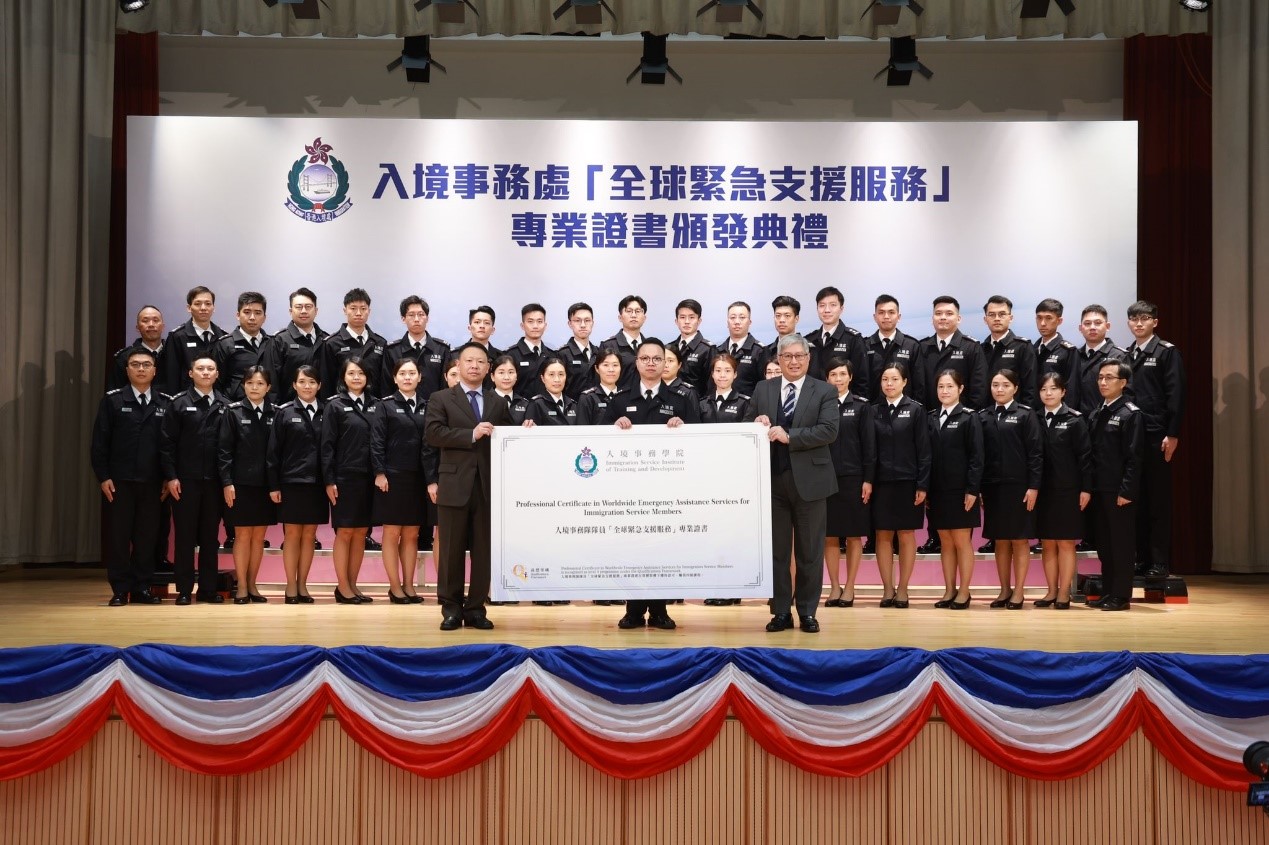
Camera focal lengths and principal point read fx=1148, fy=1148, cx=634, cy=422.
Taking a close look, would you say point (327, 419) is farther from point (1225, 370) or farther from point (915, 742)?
point (1225, 370)

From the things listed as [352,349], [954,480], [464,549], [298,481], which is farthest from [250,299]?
[954,480]

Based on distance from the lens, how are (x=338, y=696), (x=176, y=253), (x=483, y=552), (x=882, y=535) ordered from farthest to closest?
(x=176, y=253) → (x=882, y=535) → (x=483, y=552) → (x=338, y=696)

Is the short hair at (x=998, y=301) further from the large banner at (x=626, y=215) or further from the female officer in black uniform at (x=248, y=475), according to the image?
the female officer in black uniform at (x=248, y=475)

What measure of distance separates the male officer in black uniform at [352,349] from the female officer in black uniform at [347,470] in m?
0.64

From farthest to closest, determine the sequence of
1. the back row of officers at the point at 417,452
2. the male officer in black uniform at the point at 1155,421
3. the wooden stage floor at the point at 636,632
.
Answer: the male officer in black uniform at the point at 1155,421 → the back row of officers at the point at 417,452 → the wooden stage floor at the point at 636,632

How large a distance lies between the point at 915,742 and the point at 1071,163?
17.4 ft

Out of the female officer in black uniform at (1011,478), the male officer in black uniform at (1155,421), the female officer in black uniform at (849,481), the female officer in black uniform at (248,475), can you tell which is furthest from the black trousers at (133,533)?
the male officer in black uniform at (1155,421)

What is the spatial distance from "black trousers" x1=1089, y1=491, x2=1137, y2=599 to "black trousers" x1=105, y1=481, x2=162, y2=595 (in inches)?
237

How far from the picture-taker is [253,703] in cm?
510

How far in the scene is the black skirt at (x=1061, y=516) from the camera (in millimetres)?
7184

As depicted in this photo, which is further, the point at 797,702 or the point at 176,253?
the point at 176,253

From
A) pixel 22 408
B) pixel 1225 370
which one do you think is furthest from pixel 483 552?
pixel 1225 370

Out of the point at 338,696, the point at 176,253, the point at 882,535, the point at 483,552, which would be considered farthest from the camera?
the point at 176,253

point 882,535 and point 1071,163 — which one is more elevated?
point 1071,163
